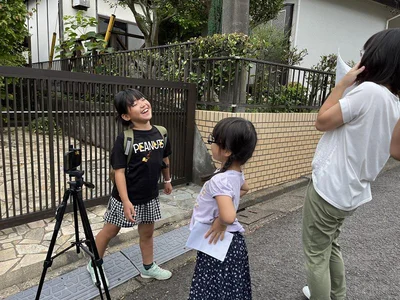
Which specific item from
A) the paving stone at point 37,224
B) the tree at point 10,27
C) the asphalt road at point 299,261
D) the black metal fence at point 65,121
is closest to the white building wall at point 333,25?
the black metal fence at point 65,121

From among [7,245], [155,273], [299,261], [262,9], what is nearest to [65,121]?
[7,245]

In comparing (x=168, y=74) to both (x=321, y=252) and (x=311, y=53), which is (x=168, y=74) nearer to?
(x=321, y=252)

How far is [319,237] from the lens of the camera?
1967mm

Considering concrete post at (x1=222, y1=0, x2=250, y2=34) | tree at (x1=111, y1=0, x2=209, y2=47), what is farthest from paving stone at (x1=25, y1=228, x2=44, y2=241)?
tree at (x1=111, y1=0, x2=209, y2=47)

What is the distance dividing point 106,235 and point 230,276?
3.68 ft

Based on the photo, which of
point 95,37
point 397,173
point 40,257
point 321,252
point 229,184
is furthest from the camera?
point 95,37

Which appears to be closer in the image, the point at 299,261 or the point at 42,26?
the point at 299,261

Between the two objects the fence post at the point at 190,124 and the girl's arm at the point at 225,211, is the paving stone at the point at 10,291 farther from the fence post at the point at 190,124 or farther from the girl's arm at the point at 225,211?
the fence post at the point at 190,124

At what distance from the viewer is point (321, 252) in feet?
6.56

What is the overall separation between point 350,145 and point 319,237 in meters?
0.62

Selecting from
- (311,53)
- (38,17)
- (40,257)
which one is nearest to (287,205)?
(40,257)

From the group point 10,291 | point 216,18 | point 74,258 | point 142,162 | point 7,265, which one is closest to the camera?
point 142,162

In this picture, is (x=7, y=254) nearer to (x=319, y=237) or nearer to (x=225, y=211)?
(x=225, y=211)

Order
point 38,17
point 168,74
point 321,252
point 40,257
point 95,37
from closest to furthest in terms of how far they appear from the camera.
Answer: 1. point 321,252
2. point 40,257
3. point 168,74
4. point 95,37
5. point 38,17
